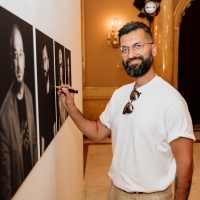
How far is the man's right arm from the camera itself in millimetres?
1992

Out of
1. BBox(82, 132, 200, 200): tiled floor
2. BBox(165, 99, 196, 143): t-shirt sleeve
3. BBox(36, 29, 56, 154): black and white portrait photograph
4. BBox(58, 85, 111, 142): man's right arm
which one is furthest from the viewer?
BBox(82, 132, 200, 200): tiled floor

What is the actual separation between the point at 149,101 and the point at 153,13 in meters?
4.93

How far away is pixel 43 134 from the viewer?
1491 millimetres

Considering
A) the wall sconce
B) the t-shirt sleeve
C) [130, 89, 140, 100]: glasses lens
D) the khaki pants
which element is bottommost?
the khaki pants

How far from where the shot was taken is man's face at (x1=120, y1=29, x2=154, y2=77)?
184 centimetres

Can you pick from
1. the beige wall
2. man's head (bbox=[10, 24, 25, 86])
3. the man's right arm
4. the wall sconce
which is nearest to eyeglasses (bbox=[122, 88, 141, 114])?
the man's right arm

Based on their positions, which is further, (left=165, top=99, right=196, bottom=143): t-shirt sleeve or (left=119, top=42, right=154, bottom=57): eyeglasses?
(left=119, top=42, right=154, bottom=57): eyeglasses

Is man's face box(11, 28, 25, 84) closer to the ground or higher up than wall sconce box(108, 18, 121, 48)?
closer to the ground

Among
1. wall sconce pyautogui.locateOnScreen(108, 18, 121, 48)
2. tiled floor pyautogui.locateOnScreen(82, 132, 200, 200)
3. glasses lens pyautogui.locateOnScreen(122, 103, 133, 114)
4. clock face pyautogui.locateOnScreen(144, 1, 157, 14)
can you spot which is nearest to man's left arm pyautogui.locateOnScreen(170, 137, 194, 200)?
glasses lens pyautogui.locateOnScreen(122, 103, 133, 114)

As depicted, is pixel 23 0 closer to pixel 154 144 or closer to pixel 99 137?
pixel 154 144

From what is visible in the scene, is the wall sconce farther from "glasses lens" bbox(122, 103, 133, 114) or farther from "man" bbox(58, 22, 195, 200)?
"glasses lens" bbox(122, 103, 133, 114)

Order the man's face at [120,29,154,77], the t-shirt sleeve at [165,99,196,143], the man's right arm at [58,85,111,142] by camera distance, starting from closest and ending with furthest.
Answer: the t-shirt sleeve at [165,99,196,143]
the man's face at [120,29,154,77]
the man's right arm at [58,85,111,142]

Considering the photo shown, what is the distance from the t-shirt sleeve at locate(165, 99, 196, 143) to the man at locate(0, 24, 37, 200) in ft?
2.74

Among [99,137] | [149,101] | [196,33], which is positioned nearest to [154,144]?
[149,101]
